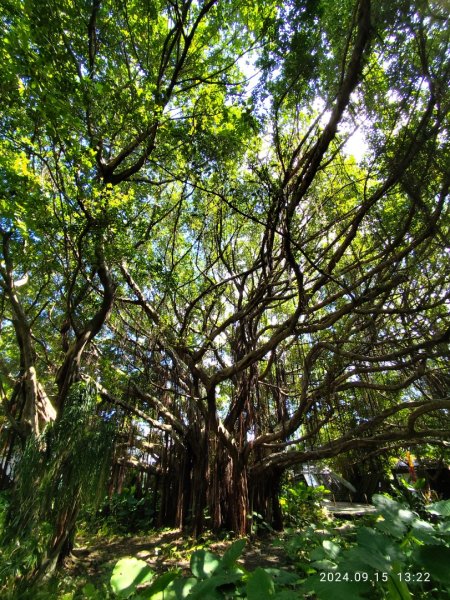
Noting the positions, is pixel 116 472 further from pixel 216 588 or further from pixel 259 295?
pixel 216 588

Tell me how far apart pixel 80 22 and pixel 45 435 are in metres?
3.70

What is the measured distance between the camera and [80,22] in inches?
118

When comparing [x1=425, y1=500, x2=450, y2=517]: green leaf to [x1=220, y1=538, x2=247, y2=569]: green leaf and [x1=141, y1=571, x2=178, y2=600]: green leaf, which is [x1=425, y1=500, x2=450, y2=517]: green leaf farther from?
[x1=141, y1=571, x2=178, y2=600]: green leaf

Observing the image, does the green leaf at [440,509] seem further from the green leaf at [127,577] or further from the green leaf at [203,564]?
the green leaf at [127,577]

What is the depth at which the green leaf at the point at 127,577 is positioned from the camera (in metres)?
1.33

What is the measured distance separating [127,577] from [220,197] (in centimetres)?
234

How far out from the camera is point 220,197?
8.69ft

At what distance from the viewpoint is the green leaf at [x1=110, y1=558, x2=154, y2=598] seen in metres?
1.33

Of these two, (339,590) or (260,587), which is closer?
(339,590)

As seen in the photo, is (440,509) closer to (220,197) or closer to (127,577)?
(127,577)

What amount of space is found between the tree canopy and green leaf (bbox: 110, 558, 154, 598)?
6.37 ft

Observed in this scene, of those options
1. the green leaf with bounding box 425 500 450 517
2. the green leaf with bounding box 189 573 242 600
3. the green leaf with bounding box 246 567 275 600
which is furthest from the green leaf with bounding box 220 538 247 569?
the green leaf with bounding box 425 500 450 517

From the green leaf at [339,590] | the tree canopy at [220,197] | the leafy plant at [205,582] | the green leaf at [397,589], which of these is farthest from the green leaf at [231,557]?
the tree canopy at [220,197]

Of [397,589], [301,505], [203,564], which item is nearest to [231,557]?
[203,564]
